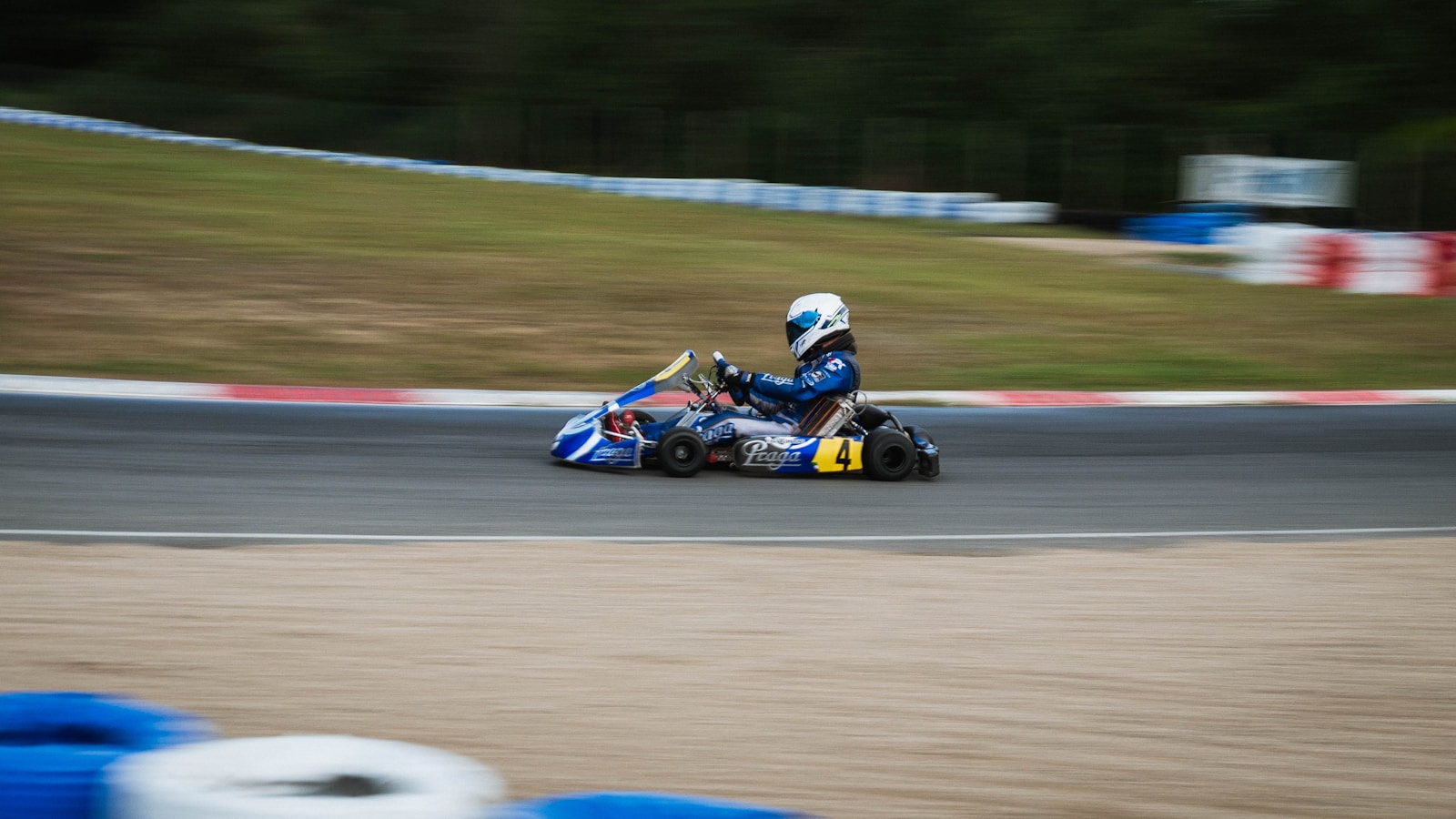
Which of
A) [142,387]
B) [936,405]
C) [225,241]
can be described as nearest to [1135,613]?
[936,405]

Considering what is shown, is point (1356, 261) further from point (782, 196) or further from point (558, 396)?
point (782, 196)

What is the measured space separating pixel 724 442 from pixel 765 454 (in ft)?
0.90

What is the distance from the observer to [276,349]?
13.6 metres

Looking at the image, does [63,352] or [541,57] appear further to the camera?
[541,57]

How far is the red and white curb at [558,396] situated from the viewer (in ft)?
38.7

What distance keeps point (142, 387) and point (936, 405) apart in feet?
21.4

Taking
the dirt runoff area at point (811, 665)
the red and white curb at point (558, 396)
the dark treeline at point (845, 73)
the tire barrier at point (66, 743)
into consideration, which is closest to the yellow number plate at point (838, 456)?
the dirt runoff area at point (811, 665)

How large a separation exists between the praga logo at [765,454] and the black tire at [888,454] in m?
0.46

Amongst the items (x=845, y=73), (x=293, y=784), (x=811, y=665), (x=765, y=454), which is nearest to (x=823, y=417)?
(x=765, y=454)

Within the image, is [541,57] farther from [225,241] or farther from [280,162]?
[225,241]

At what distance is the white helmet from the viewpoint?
9273 millimetres

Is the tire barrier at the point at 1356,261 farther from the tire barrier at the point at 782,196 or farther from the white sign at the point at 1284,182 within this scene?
the tire barrier at the point at 782,196

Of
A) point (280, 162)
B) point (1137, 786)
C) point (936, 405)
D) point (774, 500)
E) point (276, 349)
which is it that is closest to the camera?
point (1137, 786)

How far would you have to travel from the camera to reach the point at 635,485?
29.9 ft
